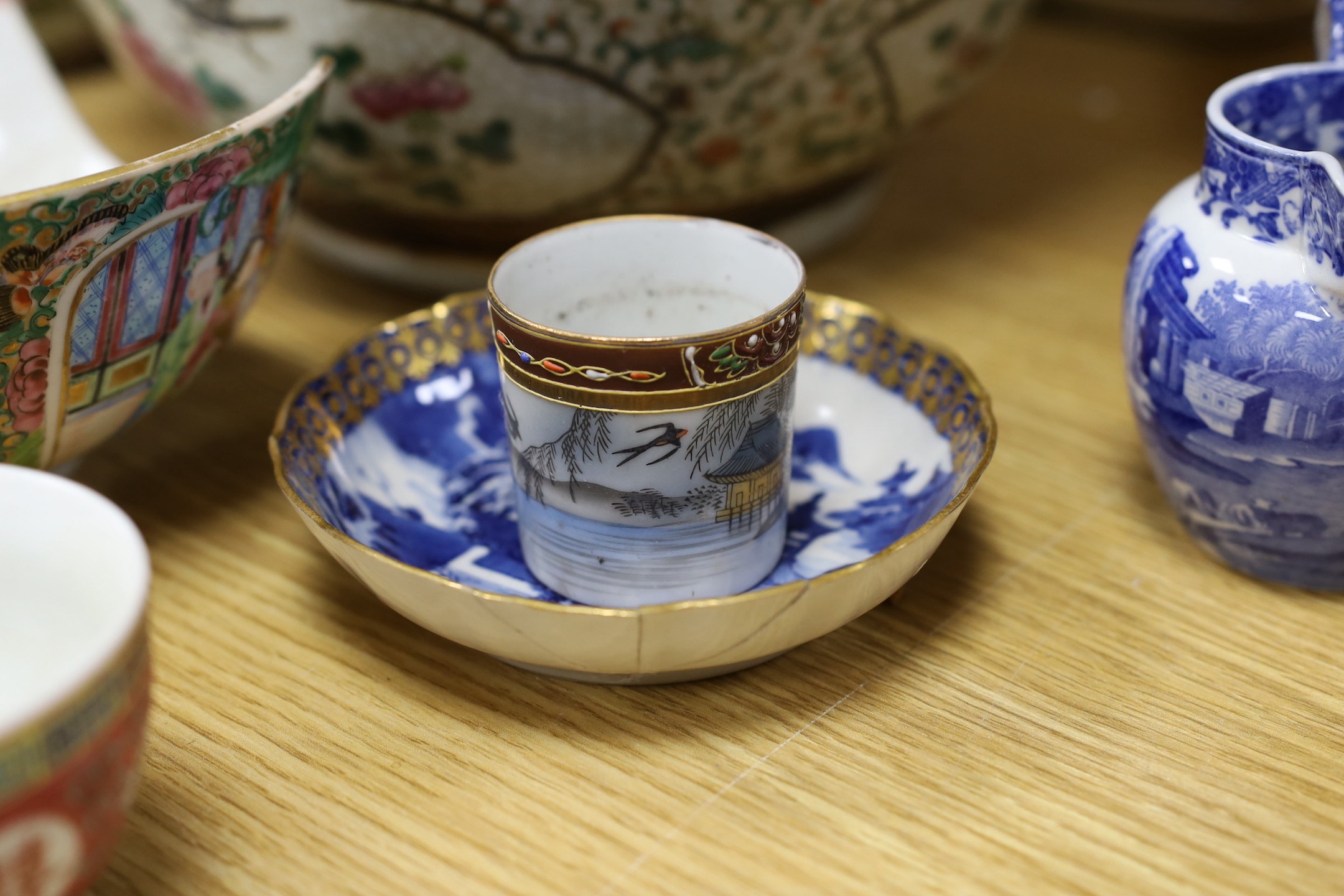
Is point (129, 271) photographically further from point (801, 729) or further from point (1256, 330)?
point (1256, 330)

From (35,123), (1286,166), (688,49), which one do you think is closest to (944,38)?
(688,49)

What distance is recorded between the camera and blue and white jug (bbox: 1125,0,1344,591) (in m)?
0.41

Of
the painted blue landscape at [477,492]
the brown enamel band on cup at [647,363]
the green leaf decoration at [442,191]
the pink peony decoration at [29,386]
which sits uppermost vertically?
the brown enamel band on cup at [647,363]

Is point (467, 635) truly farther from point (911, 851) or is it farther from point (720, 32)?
point (720, 32)

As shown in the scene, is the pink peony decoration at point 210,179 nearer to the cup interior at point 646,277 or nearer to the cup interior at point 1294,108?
the cup interior at point 646,277

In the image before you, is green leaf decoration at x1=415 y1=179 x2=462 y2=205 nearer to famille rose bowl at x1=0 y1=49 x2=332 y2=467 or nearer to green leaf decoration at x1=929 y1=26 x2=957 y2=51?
famille rose bowl at x1=0 y1=49 x2=332 y2=467

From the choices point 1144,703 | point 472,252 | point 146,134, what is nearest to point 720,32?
point 472,252

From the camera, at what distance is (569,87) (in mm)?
555

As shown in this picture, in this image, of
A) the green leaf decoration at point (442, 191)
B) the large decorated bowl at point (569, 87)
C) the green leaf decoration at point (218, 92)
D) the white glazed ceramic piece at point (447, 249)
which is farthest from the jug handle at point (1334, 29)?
the green leaf decoration at point (218, 92)

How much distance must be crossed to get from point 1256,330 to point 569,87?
12.0 inches

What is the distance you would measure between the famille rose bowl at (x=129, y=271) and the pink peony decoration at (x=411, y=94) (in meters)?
0.05

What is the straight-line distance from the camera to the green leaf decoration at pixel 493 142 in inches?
22.4

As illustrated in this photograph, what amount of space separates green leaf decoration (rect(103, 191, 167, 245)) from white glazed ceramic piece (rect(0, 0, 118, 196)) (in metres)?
0.23

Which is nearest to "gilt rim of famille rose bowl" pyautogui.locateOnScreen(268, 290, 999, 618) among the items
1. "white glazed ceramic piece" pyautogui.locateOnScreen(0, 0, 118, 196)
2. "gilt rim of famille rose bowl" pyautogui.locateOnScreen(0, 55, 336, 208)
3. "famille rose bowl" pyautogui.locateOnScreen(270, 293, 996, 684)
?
"famille rose bowl" pyautogui.locateOnScreen(270, 293, 996, 684)
